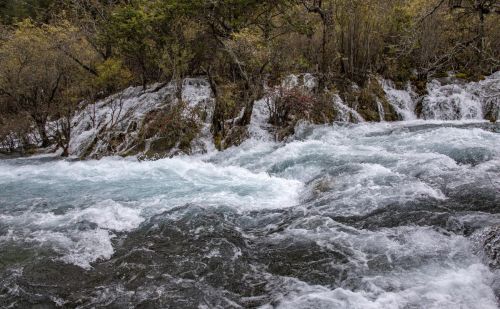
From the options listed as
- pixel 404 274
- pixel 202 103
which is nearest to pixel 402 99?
pixel 202 103

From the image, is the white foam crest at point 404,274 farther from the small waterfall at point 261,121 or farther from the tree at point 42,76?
the tree at point 42,76

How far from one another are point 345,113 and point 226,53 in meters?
5.53

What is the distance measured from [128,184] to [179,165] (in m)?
2.11

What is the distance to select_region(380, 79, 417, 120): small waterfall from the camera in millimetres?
17266

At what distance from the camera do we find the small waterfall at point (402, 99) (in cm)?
1727

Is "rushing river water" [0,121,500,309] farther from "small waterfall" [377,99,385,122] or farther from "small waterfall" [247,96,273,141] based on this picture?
"small waterfall" [377,99,385,122]

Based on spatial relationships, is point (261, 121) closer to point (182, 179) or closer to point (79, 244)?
point (182, 179)

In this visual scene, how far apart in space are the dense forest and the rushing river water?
434cm

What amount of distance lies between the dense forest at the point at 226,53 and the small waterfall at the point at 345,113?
514 mm

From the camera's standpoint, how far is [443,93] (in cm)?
1752

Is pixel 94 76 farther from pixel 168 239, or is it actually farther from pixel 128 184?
pixel 168 239

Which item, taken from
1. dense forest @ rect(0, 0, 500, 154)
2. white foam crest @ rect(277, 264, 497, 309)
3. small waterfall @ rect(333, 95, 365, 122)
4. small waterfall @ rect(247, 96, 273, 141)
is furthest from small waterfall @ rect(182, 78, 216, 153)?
white foam crest @ rect(277, 264, 497, 309)

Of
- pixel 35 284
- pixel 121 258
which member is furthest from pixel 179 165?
pixel 35 284

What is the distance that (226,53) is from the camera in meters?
17.3
